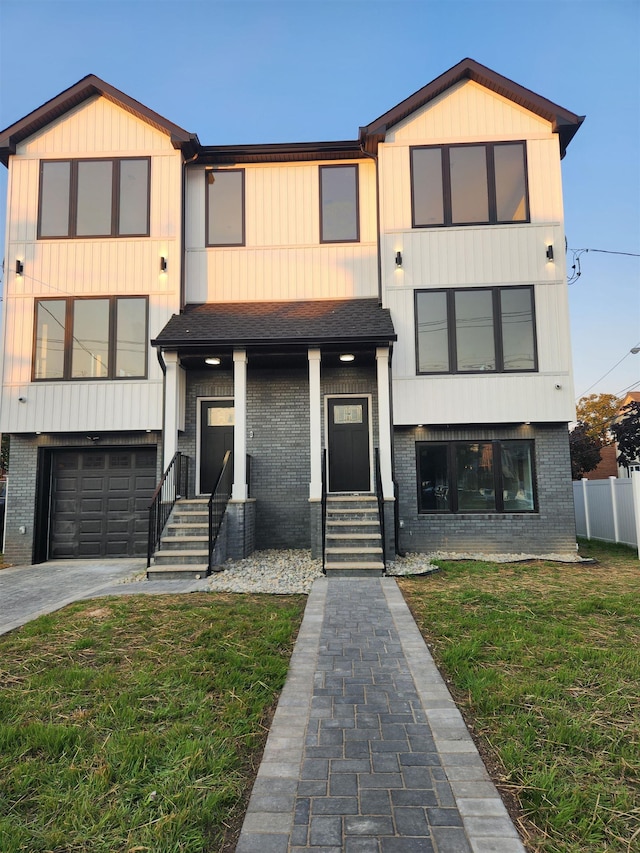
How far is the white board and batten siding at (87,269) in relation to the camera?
9.98 m

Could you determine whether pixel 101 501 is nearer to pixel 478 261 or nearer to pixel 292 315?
pixel 292 315

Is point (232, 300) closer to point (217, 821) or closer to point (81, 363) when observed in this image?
point (81, 363)

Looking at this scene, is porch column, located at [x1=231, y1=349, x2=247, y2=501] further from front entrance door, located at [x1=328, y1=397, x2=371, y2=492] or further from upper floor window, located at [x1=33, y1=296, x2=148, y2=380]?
upper floor window, located at [x1=33, y1=296, x2=148, y2=380]

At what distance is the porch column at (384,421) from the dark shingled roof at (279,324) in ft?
1.30

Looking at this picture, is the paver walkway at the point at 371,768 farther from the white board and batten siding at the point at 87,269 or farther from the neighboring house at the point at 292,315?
the white board and batten siding at the point at 87,269

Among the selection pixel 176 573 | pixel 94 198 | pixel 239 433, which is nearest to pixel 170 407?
pixel 239 433

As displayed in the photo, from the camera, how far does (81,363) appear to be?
400 inches

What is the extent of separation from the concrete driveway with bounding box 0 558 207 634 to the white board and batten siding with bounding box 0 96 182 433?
272cm

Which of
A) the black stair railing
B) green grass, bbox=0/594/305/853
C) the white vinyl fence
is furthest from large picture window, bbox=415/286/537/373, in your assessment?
green grass, bbox=0/594/305/853

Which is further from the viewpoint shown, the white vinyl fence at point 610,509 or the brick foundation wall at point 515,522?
the white vinyl fence at point 610,509

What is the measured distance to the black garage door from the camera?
33.4 ft

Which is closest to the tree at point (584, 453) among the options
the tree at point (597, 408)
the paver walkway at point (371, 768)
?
the tree at point (597, 408)

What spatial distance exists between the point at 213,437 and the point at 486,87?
363 inches

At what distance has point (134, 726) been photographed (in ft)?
9.73
